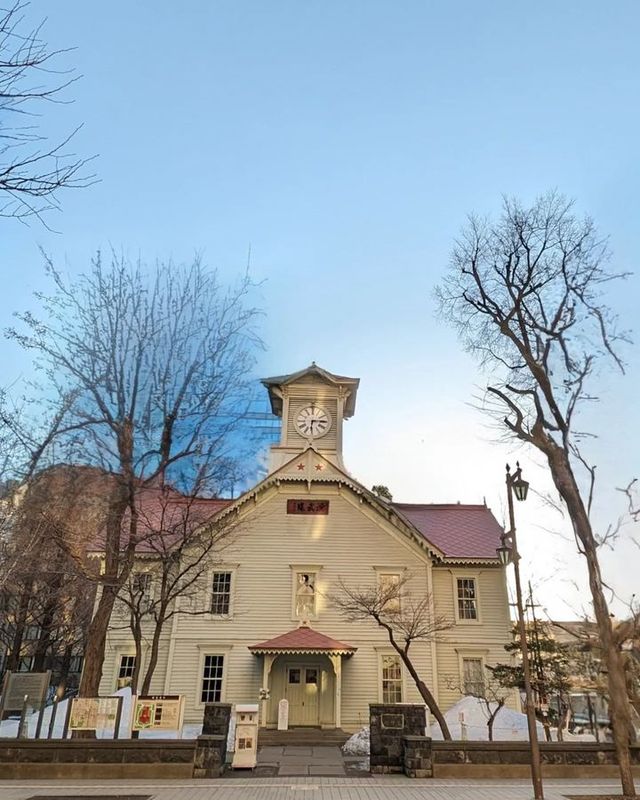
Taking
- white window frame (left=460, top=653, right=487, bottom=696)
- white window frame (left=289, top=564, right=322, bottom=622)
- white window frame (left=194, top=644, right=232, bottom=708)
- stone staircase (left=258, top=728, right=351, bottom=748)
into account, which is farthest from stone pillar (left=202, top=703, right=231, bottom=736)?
white window frame (left=460, top=653, right=487, bottom=696)

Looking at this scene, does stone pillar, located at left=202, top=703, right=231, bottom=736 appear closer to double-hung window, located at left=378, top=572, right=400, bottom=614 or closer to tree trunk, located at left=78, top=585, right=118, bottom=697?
tree trunk, located at left=78, top=585, right=118, bottom=697

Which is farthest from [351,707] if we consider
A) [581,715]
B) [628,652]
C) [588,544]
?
[581,715]

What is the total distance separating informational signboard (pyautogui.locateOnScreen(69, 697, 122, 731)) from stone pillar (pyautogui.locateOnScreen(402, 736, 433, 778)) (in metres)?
6.19

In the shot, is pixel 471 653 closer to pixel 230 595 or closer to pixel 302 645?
pixel 302 645

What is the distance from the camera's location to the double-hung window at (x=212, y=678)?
69.3 ft

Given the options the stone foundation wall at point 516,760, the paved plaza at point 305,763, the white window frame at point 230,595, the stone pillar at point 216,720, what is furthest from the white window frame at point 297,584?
the stone foundation wall at point 516,760

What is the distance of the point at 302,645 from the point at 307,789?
9857 millimetres

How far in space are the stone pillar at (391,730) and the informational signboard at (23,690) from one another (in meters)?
7.03

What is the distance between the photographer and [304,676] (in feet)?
70.4

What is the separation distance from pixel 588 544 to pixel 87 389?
13.0 metres

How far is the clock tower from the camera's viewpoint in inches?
1065

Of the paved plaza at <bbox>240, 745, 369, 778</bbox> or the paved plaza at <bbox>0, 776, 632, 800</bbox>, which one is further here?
the paved plaza at <bbox>240, 745, 369, 778</bbox>

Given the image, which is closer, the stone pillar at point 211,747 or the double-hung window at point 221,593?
the stone pillar at point 211,747

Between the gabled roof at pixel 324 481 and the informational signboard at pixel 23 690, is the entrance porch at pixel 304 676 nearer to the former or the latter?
the gabled roof at pixel 324 481
